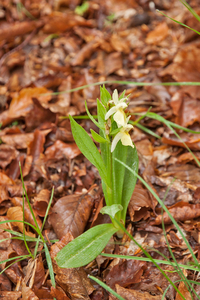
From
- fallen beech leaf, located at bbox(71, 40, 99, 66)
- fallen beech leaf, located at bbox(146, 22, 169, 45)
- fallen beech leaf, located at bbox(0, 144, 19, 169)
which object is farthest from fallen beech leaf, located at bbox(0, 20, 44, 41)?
fallen beech leaf, located at bbox(0, 144, 19, 169)

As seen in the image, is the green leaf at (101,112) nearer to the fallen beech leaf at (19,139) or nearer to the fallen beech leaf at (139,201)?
the fallen beech leaf at (139,201)

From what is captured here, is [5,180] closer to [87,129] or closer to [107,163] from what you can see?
[87,129]

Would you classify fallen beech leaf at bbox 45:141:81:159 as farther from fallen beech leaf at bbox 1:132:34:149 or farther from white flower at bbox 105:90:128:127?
white flower at bbox 105:90:128:127

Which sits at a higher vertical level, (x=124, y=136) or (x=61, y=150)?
(x=124, y=136)

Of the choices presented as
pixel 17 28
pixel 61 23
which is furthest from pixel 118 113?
pixel 17 28

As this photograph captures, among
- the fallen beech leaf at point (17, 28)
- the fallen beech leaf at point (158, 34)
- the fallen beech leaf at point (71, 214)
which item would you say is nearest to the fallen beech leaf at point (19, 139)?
the fallen beech leaf at point (71, 214)

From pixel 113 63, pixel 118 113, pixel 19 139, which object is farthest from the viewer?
pixel 113 63

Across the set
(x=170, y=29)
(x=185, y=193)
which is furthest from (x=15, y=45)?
(x=185, y=193)

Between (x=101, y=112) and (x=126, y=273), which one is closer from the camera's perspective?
(x=101, y=112)
